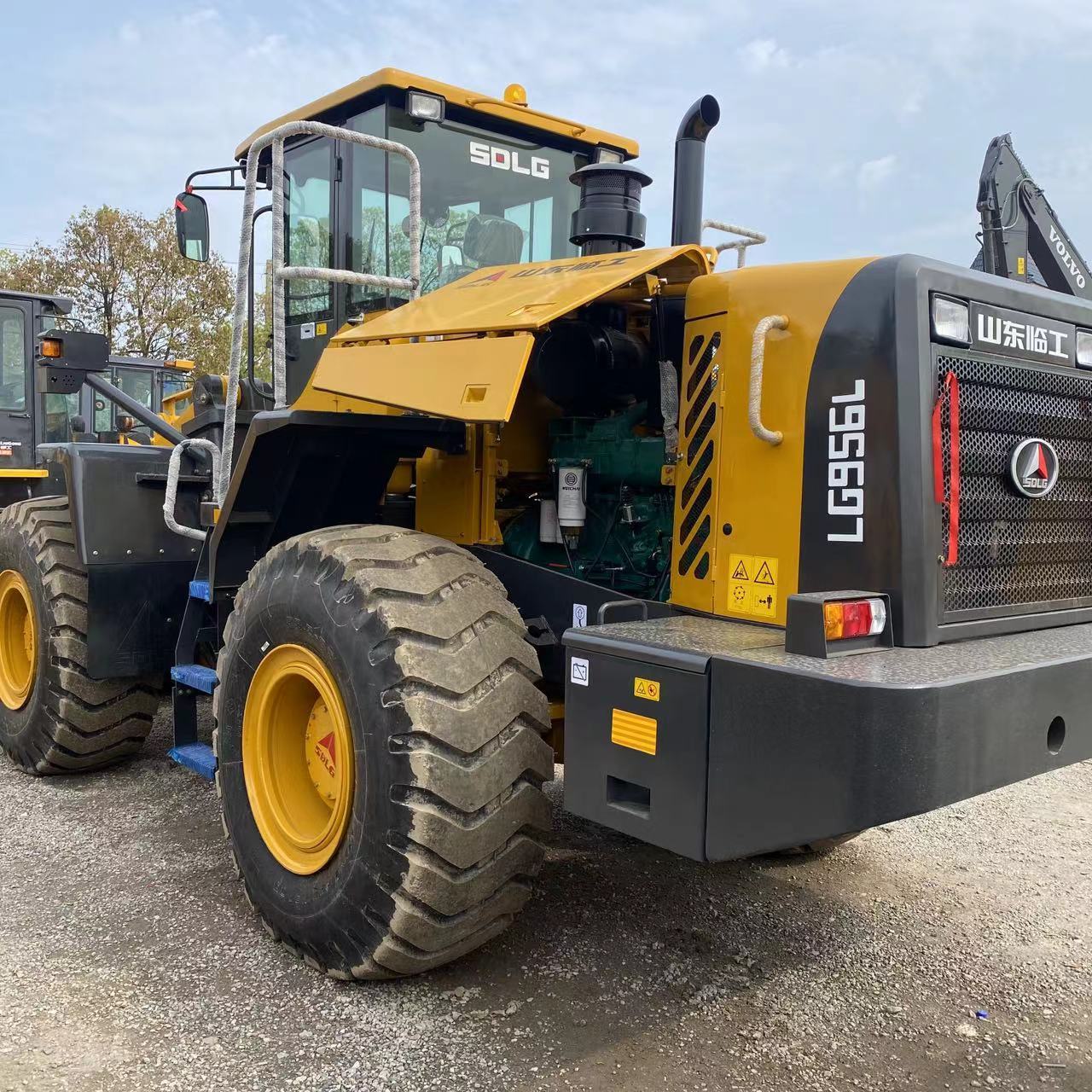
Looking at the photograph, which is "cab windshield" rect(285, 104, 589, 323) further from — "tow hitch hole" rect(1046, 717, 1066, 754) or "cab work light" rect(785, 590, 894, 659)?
"tow hitch hole" rect(1046, 717, 1066, 754)

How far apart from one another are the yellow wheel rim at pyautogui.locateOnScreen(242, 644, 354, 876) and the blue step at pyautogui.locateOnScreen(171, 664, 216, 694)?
604 mm

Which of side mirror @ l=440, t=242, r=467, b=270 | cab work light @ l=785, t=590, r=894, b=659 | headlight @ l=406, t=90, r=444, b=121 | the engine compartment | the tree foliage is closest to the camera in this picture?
cab work light @ l=785, t=590, r=894, b=659

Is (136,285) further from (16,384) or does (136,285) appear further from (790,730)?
(790,730)

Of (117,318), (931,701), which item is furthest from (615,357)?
(117,318)

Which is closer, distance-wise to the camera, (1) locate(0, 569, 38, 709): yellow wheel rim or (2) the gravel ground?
(2) the gravel ground

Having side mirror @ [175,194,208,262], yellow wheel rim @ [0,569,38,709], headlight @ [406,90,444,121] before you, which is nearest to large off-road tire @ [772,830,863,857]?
headlight @ [406,90,444,121]

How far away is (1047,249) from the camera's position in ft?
17.9

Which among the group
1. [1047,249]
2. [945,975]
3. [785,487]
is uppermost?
[1047,249]

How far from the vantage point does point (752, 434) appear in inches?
117

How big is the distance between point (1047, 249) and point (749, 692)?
13.6 ft

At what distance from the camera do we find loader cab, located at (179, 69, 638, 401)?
4.36 m

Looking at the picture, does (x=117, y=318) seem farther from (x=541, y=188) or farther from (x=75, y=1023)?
(x=75, y=1023)

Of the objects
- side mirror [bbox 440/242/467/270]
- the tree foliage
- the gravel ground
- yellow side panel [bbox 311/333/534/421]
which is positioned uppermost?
the tree foliage

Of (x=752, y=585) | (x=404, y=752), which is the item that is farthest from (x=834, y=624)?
(x=404, y=752)
